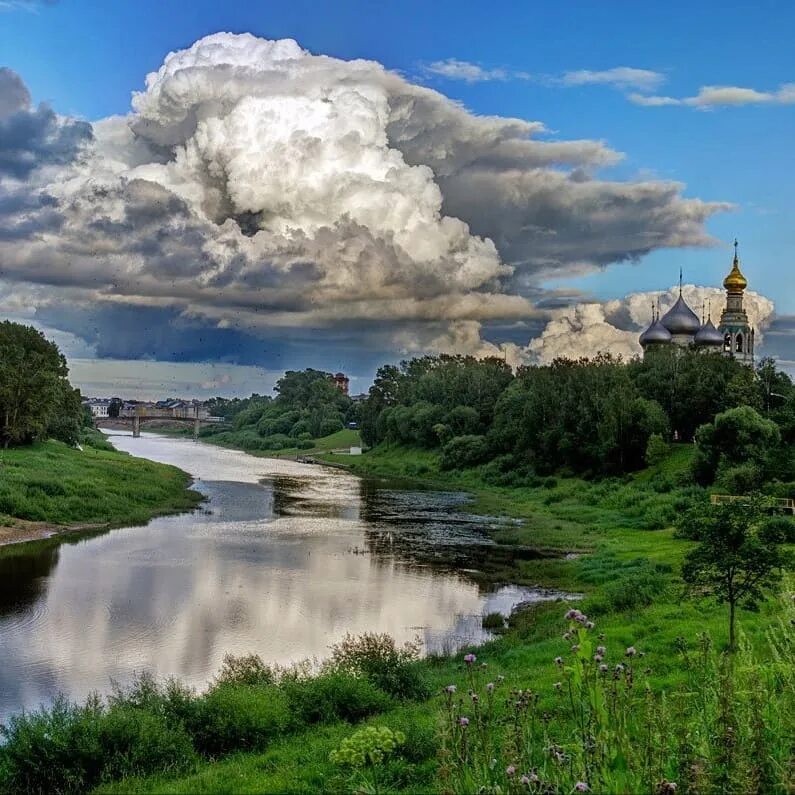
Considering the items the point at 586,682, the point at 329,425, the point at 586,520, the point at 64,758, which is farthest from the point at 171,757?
the point at 329,425

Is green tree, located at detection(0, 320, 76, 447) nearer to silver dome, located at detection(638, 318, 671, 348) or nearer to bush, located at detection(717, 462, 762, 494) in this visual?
bush, located at detection(717, 462, 762, 494)

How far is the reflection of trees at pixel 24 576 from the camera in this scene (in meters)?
31.6

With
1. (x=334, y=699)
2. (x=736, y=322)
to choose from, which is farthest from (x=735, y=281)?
(x=334, y=699)

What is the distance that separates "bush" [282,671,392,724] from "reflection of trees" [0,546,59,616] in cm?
1693

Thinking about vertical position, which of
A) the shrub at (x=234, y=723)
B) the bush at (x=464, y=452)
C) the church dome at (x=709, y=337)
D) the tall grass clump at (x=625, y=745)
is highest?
the church dome at (x=709, y=337)

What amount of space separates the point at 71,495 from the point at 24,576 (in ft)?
59.4

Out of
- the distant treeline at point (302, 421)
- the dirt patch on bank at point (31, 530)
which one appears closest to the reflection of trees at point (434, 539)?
the dirt patch on bank at point (31, 530)

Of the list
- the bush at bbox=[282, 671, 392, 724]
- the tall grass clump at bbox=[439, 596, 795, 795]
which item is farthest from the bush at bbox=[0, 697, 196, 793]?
the tall grass clump at bbox=[439, 596, 795, 795]

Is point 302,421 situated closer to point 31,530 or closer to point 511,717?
point 31,530

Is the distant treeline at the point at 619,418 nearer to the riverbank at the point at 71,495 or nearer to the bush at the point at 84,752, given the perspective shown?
the riverbank at the point at 71,495

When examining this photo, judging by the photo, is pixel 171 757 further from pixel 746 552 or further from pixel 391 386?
pixel 391 386

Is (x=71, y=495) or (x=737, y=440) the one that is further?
(x=737, y=440)

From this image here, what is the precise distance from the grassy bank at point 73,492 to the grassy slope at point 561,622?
23471 millimetres

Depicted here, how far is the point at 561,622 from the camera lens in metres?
26.2
